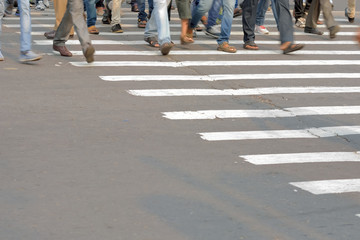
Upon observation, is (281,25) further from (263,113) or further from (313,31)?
(263,113)

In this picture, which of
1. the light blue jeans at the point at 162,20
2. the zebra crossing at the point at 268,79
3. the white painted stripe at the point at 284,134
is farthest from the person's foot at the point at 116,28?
the white painted stripe at the point at 284,134

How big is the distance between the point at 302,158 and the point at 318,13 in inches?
328

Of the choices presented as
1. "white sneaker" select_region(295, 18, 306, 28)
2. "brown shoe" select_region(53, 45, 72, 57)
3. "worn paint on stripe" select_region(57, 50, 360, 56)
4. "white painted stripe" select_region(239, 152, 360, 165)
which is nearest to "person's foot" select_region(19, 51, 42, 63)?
"brown shoe" select_region(53, 45, 72, 57)

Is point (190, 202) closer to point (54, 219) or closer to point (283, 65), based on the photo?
point (54, 219)

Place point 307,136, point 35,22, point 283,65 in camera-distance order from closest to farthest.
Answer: point 307,136 < point 283,65 < point 35,22

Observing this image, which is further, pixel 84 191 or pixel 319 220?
pixel 84 191

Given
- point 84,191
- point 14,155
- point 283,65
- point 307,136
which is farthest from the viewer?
point 283,65

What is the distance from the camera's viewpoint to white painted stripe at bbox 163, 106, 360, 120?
28.1 ft

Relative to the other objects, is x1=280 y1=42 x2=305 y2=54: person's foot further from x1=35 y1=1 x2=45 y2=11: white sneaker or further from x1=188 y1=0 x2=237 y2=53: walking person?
x1=35 y1=1 x2=45 y2=11: white sneaker

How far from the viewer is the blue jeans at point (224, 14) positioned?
12617mm

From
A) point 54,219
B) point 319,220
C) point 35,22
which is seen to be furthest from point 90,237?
point 35,22

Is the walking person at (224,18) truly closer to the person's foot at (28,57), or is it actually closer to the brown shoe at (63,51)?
the brown shoe at (63,51)

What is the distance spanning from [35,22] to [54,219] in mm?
10447

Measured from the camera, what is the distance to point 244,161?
7043 mm
